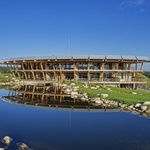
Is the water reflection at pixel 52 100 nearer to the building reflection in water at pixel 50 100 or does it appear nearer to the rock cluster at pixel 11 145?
the building reflection in water at pixel 50 100

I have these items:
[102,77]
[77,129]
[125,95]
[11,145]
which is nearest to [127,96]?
[125,95]

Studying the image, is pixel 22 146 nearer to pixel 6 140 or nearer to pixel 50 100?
pixel 6 140

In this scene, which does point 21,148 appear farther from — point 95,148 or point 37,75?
point 37,75

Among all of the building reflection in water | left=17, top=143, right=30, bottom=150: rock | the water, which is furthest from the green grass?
left=17, top=143, right=30, bottom=150: rock

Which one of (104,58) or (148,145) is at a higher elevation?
(104,58)

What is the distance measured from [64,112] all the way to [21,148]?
34.1ft

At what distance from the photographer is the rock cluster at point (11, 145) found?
36.4ft

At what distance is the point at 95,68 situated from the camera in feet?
176

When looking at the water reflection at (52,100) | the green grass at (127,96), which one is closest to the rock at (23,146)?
the water reflection at (52,100)

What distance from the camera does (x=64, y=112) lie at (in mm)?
21344

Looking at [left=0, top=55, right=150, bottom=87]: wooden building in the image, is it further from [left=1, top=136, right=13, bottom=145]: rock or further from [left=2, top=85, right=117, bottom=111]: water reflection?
[left=1, top=136, right=13, bottom=145]: rock

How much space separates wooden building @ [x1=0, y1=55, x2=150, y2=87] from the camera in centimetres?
4994

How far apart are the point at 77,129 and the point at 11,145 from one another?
511 cm

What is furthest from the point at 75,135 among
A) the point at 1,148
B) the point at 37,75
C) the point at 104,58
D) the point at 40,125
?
the point at 37,75
